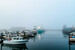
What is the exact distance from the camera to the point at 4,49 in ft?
87.7

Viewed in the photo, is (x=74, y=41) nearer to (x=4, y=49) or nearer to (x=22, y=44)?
(x=22, y=44)

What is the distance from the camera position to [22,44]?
31.1m

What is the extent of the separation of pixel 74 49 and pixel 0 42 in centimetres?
2020

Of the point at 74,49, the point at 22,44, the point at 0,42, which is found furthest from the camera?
the point at 0,42

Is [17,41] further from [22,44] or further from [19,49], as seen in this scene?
[19,49]

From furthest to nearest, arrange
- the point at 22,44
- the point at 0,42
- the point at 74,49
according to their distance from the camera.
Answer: the point at 0,42, the point at 22,44, the point at 74,49

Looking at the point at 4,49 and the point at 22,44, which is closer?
the point at 4,49

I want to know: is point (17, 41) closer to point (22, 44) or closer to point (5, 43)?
point (22, 44)

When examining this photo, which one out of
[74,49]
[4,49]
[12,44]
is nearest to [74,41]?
[74,49]

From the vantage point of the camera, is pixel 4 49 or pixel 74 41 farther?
Answer: pixel 74 41

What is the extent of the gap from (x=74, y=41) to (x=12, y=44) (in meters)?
17.5

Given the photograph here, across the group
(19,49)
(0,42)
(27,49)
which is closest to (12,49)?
(19,49)

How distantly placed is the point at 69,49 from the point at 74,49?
1.05 meters

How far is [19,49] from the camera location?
26141mm
